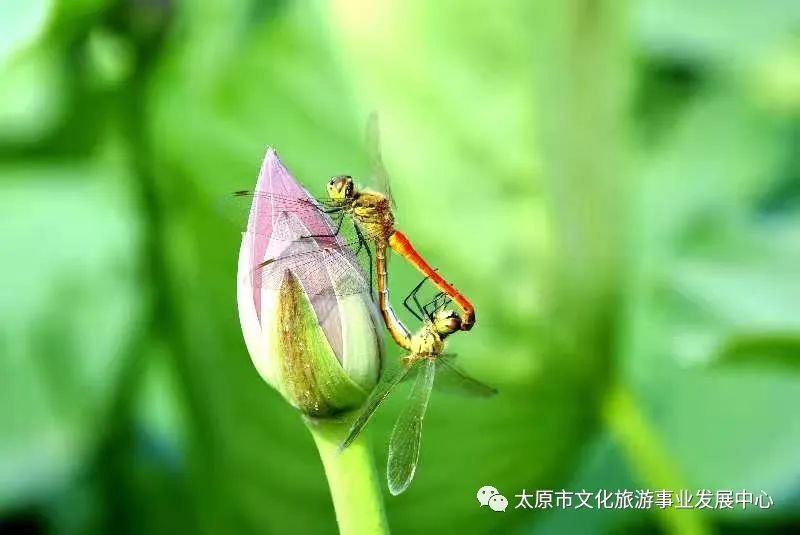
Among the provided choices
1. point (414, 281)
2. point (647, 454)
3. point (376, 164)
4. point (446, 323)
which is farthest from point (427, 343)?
point (647, 454)

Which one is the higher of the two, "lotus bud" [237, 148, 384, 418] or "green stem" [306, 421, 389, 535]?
"lotus bud" [237, 148, 384, 418]

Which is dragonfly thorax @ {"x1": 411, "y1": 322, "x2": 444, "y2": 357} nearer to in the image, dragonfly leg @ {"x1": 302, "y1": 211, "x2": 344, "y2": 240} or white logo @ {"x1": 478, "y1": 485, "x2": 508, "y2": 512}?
dragonfly leg @ {"x1": 302, "y1": 211, "x2": 344, "y2": 240}

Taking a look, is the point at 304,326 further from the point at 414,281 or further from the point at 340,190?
the point at 414,281

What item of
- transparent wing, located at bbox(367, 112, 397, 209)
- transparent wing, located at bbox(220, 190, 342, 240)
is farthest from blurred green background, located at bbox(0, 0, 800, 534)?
transparent wing, located at bbox(220, 190, 342, 240)

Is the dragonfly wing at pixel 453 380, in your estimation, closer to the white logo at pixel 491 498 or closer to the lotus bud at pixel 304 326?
the lotus bud at pixel 304 326

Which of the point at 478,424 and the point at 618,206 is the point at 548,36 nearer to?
the point at 618,206

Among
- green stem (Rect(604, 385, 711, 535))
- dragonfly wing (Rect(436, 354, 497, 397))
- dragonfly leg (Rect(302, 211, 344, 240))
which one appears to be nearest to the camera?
dragonfly leg (Rect(302, 211, 344, 240))

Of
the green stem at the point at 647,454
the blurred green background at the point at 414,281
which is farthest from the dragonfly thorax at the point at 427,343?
the green stem at the point at 647,454

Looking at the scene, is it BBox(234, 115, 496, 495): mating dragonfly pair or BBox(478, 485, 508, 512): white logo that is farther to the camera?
BBox(478, 485, 508, 512): white logo
